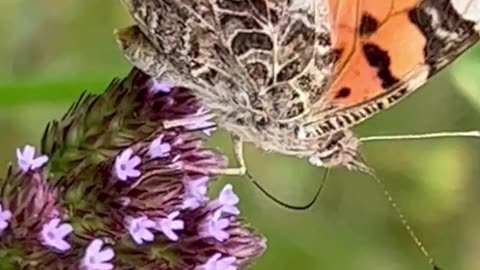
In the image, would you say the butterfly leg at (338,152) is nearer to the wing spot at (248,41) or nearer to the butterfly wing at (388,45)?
the butterfly wing at (388,45)

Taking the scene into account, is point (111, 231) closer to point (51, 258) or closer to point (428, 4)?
point (51, 258)

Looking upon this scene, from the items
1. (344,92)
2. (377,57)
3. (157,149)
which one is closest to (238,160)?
(157,149)

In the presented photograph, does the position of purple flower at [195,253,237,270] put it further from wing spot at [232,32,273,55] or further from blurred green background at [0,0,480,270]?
blurred green background at [0,0,480,270]

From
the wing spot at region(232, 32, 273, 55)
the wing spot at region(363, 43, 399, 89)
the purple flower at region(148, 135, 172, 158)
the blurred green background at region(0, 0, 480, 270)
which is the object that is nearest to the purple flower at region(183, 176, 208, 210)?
the purple flower at region(148, 135, 172, 158)

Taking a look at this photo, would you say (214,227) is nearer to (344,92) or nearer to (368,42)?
(344,92)

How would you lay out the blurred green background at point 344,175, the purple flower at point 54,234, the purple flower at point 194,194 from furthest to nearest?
1. the blurred green background at point 344,175
2. the purple flower at point 194,194
3. the purple flower at point 54,234

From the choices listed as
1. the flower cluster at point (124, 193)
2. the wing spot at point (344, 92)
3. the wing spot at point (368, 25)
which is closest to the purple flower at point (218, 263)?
the flower cluster at point (124, 193)

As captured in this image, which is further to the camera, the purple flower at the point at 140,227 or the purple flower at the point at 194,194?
the purple flower at the point at 194,194
